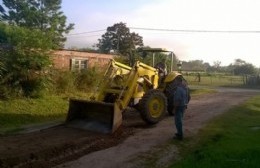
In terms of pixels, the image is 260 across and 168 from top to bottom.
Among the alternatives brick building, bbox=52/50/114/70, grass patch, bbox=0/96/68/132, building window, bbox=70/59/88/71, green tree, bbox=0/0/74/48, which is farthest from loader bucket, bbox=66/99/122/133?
green tree, bbox=0/0/74/48

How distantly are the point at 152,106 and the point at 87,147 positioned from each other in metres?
4.19

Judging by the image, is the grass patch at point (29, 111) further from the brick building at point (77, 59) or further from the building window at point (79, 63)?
the building window at point (79, 63)

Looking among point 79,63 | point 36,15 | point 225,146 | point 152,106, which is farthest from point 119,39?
point 225,146

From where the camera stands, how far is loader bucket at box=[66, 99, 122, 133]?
12830 mm

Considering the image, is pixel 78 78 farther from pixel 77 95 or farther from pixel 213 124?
pixel 213 124

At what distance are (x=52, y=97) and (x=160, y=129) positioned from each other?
8.82m

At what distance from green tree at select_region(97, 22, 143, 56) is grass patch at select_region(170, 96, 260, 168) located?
4972 centimetres

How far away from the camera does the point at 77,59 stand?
93.7ft

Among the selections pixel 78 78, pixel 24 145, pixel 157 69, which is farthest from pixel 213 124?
pixel 78 78

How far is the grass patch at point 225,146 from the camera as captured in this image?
9.44m

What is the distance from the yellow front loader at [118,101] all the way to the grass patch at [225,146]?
2.08 metres

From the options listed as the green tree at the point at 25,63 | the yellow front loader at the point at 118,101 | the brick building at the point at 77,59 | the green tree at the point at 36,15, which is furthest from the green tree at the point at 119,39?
the yellow front loader at the point at 118,101

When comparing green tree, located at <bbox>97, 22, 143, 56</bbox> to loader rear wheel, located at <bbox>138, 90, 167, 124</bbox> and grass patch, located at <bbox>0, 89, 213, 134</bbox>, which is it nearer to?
grass patch, located at <bbox>0, 89, 213, 134</bbox>

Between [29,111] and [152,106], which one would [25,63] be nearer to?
[29,111]
